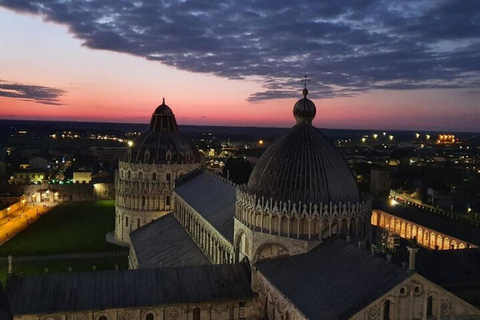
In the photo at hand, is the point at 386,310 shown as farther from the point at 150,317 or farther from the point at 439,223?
the point at 439,223

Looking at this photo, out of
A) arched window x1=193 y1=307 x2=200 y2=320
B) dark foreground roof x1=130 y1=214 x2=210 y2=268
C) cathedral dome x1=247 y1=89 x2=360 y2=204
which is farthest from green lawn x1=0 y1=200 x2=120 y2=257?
cathedral dome x1=247 y1=89 x2=360 y2=204

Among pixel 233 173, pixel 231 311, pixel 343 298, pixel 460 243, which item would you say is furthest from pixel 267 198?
pixel 233 173

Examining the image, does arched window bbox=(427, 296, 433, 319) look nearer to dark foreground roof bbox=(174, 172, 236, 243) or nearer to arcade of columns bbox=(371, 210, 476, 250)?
dark foreground roof bbox=(174, 172, 236, 243)

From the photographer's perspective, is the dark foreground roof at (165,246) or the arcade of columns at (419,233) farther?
the arcade of columns at (419,233)

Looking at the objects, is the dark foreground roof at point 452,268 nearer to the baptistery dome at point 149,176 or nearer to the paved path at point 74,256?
the paved path at point 74,256

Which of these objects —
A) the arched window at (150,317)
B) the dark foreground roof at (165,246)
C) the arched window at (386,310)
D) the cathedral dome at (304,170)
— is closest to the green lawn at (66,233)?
the dark foreground roof at (165,246)

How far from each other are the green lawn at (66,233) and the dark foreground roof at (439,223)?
5140cm

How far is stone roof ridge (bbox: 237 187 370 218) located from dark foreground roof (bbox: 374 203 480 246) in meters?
40.8

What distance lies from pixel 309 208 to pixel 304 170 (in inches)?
112

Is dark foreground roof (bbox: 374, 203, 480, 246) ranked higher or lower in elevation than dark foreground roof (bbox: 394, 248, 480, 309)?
lower

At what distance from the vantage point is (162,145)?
3821 inches

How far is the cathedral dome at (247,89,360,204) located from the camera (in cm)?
3272

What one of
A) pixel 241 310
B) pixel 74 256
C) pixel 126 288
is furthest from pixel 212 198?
pixel 74 256

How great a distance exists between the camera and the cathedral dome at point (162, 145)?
316 feet
